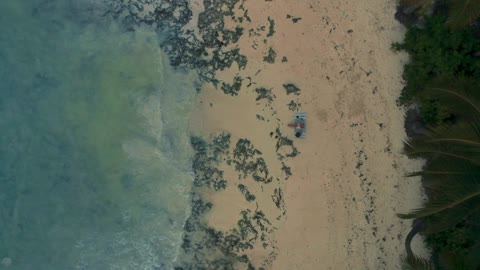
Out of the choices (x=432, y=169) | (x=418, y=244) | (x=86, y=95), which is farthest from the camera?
(x=86, y=95)

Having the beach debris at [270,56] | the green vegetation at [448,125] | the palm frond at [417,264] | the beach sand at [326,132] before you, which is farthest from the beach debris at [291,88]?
the palm frond at [417,264]

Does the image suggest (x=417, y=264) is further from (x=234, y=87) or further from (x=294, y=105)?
(x=234, y=87)

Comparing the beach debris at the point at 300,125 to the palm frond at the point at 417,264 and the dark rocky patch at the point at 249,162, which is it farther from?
the palm frond at the point at 417,264

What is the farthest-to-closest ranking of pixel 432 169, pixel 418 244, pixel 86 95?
pixel 86 95 → pixel 418 244 → pixel 432 169

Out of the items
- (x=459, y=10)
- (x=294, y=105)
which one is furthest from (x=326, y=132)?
(x=459, y=10)

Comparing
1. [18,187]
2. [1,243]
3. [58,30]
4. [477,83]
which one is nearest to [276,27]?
[477,83]

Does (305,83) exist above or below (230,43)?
below

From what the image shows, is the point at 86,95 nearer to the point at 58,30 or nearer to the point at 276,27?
the point at 58,30

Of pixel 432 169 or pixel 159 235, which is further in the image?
pixel 159 235
